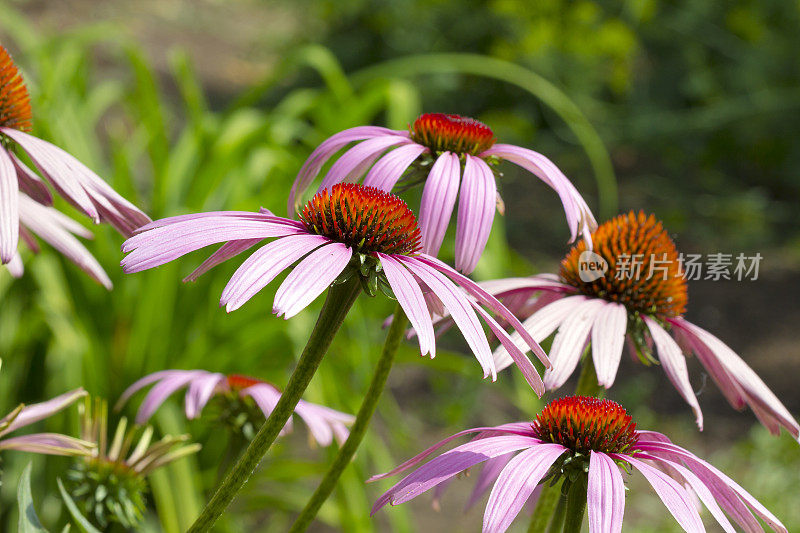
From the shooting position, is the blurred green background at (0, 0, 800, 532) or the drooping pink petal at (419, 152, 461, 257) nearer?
the drooping pink petal at (419, 152, 461, 257)

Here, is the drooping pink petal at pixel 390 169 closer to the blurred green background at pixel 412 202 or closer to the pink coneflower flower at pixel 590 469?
the pink coneflower flower at pixel 590 469

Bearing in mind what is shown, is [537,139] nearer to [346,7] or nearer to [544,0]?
[544,0]

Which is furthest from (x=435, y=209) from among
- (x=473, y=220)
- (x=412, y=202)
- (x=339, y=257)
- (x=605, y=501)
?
(x=412, y=202)

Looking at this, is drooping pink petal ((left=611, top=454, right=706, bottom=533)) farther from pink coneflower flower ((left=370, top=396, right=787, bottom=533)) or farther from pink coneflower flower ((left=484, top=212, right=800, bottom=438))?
pink coneflower flower ((left=484, top=212, right=800, bottom=438))

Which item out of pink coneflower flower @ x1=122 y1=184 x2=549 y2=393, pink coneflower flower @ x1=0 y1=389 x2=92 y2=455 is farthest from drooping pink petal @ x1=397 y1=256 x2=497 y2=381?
pink coneflower flower @ x1=0 y1=389 x2=92 y2=455

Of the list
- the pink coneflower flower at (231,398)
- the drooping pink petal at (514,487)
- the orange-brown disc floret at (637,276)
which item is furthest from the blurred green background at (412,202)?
the drooping pink petal at (514,487)

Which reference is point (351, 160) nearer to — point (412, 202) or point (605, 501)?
point (605, 501)
